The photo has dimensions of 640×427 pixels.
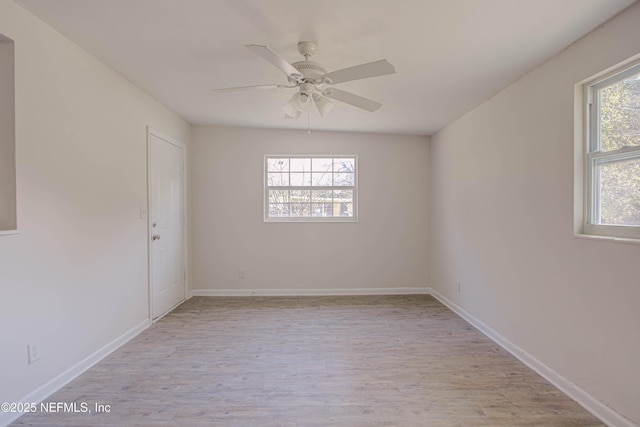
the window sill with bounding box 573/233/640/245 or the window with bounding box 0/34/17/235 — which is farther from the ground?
the window with bounding box 0/34/17/235

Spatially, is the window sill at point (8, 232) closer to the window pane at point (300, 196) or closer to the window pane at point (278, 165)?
the window pane at point (278, 165)

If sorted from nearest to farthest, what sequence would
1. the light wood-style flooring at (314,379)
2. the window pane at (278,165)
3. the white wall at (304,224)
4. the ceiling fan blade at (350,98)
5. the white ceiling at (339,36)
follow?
the white ceiling at (339,36) < the light wood-style flooring at (314,379) < the ceiling fan blade at (350,98) < the white wall at (304,224) < the window pane at (278,165)

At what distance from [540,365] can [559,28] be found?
2309mm

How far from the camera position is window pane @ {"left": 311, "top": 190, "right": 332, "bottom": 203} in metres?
4.52

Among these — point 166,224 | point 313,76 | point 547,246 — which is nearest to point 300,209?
point 166,224

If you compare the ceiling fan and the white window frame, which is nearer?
the ceiling fan

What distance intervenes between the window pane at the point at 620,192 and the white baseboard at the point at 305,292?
280 cm

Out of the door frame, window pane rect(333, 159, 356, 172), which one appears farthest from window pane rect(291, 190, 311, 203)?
the door frame

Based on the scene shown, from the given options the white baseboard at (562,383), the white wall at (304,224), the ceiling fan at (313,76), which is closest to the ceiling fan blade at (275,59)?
the ceiling fan at (313,76)

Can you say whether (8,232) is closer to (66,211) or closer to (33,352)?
(66,211)

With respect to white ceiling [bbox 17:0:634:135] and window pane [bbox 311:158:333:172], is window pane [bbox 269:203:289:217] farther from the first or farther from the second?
white ceiling [bbox 17:0:634:135]

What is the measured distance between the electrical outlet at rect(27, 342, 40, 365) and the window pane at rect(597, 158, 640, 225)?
3.65m

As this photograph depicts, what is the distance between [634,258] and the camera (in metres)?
1.65

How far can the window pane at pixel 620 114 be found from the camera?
1756 mm
